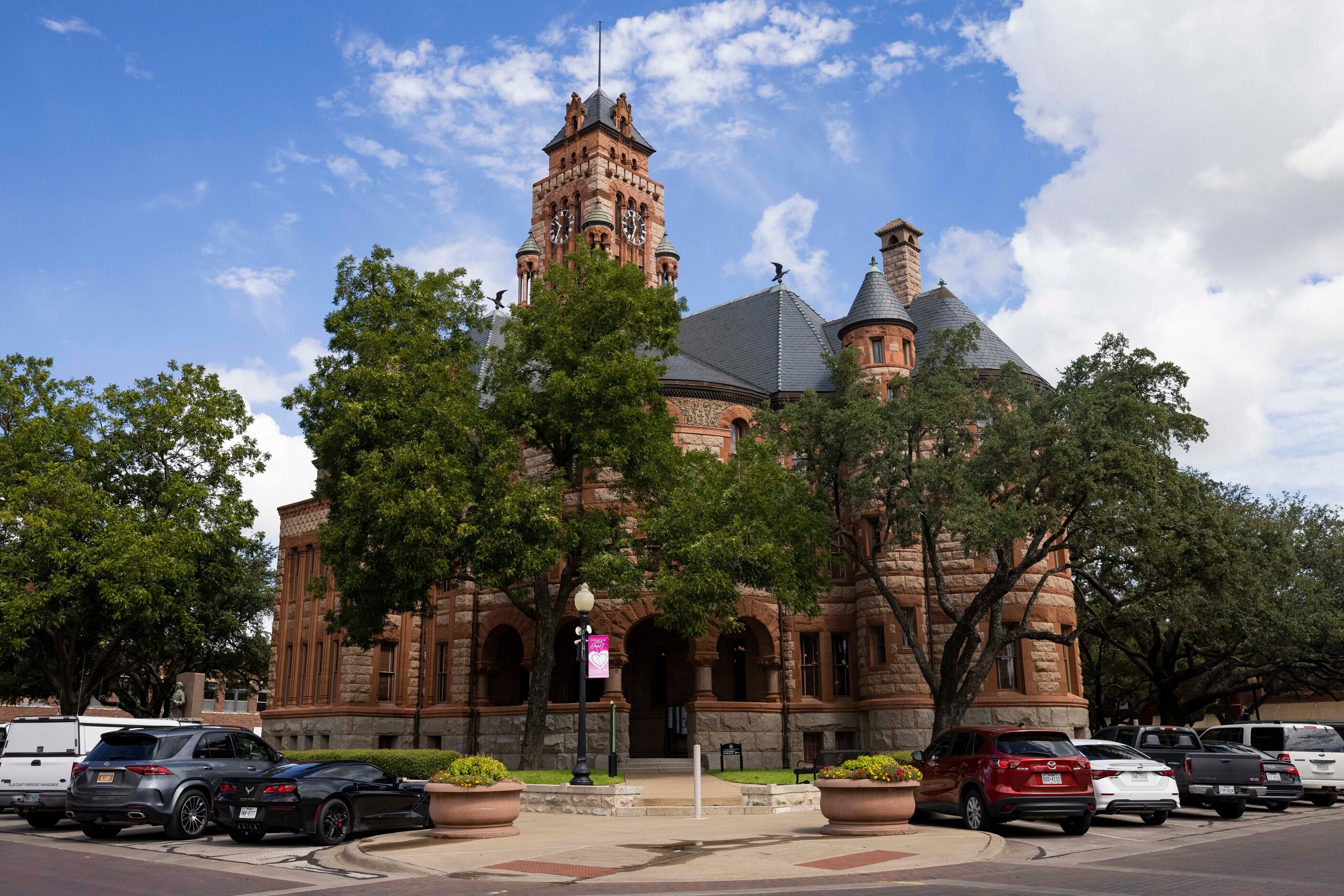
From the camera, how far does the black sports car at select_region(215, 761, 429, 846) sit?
15.0 m

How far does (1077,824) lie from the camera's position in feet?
50.9

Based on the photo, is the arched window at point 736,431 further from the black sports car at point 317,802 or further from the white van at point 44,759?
the white van at point 44,759

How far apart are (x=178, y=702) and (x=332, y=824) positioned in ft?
121

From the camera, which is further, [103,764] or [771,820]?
[771,820]

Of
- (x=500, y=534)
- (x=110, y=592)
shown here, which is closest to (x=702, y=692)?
(x=500, y=534)

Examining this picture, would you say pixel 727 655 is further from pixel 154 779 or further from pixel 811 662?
pixel 154 779

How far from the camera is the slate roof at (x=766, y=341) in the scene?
36.9 m

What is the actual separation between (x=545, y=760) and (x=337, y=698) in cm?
991

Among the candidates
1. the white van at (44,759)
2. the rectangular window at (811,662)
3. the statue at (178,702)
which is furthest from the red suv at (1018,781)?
the statue at (178,702)

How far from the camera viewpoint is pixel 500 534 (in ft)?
78.9

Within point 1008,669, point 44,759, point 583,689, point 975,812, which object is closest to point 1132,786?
point 975,812

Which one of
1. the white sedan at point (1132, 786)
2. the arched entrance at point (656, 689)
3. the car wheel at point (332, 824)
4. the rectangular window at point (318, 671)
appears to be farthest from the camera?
the rectangular window at point (318, 671)

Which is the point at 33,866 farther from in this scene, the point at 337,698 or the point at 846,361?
the point at 337,698

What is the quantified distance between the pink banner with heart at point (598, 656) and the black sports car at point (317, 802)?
4.15 m
